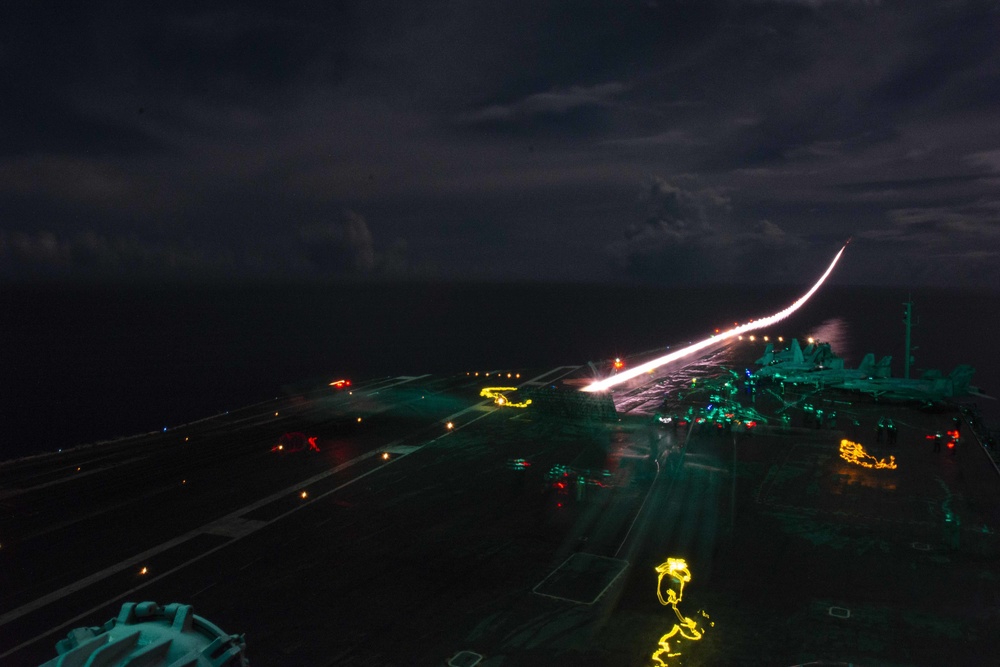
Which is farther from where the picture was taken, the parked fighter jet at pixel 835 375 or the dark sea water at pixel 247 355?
the dark sea water at pixel 247 355

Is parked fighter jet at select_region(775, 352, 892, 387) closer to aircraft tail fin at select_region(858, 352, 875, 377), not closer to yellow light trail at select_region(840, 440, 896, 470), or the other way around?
aircraft tail fin at select_region(858, 352, 875, 377)

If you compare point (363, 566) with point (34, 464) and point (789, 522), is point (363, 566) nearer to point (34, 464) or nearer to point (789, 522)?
point (789, 522)

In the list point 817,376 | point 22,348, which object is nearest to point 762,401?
point 817,376

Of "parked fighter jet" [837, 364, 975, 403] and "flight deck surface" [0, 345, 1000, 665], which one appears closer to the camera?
"flight deck surface" [0, 345, 1000, 665]

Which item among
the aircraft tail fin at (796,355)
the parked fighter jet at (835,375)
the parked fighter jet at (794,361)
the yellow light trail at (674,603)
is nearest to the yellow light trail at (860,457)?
the yellow light trail at (674,603)

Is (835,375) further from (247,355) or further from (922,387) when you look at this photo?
(247,355)

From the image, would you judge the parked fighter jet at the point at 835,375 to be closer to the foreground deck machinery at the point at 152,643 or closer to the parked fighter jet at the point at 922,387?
the parked fighter jet at the point at 922,387

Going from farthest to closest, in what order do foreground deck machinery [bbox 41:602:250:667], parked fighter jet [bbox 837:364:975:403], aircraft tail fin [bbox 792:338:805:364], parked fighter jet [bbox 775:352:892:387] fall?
aircraft tail fin [bbox 792:338:805:364], parked fighter jet [bbox 775:352:892:387], parked fighter jet [bbox 837:364:975:403], foreground deck machinery [bbox 41:602:250:667]

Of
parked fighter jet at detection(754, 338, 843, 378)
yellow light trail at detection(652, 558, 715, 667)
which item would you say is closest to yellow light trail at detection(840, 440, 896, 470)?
yellow light trail at detection(652, 558, 715, 667)
